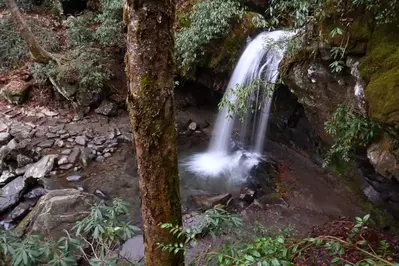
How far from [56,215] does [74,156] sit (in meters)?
2.49

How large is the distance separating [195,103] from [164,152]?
7.60m

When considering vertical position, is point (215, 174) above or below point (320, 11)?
below

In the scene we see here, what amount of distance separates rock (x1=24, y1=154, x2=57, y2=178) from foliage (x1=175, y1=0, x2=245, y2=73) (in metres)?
3.60

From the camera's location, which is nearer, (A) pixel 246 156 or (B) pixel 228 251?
(B) pixel 228 251

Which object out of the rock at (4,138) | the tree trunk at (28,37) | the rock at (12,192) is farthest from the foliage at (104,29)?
the rock at (12,192)

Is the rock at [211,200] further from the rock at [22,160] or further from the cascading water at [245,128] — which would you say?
the rock at [22,160]

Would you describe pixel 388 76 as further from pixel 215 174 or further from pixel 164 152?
pixel 215 174

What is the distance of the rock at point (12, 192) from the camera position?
5.44m

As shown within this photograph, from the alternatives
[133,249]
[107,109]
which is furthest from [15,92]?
[133,249]

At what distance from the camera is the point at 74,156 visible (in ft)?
22.7

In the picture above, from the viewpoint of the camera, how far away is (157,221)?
1977 millimetres

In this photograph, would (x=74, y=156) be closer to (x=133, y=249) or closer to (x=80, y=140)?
(x=80, y=140)

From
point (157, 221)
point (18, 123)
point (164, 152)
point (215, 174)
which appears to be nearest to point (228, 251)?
point (157, 221)

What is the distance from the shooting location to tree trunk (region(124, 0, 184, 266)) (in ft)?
5.28
